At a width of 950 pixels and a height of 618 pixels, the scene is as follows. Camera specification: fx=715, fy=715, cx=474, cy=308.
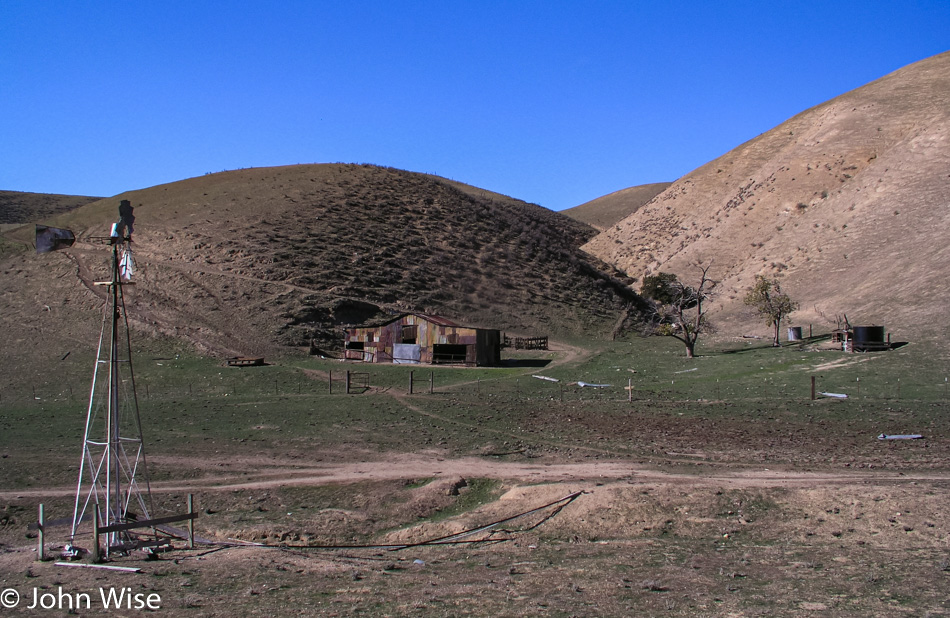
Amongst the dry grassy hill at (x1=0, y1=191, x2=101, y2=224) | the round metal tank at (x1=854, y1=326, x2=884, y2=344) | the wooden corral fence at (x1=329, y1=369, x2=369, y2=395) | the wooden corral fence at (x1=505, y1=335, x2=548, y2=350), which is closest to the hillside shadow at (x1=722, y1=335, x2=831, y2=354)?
the round metal tank at (x1=854, y1=326, x2=884, y2=344)

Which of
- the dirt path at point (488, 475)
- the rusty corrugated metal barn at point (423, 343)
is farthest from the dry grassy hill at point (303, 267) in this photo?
the dirt path at point (488, 475)

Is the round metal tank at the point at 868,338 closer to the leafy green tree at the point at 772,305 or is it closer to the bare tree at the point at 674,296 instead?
the leafy green tree at the point at 772,305

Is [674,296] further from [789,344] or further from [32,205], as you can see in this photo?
Answer: [32,205]

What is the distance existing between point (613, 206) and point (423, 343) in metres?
130

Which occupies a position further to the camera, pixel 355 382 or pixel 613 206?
pixel 613 206

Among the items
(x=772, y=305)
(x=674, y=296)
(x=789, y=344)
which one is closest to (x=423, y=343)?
(x=674, y=296)

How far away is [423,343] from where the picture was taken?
49.0 metres

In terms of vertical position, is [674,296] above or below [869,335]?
above

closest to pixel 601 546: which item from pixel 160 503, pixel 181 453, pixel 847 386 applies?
pixel 160 503

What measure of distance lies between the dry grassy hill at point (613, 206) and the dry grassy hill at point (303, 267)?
65852 millimetres

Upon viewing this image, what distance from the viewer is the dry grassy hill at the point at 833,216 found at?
53.3m

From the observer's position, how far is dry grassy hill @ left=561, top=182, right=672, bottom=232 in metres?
158

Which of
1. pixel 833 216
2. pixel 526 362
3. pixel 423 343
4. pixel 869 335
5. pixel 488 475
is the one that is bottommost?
pixel 488 475

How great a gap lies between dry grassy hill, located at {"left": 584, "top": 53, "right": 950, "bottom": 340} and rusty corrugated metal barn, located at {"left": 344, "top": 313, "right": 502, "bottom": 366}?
987 inches
